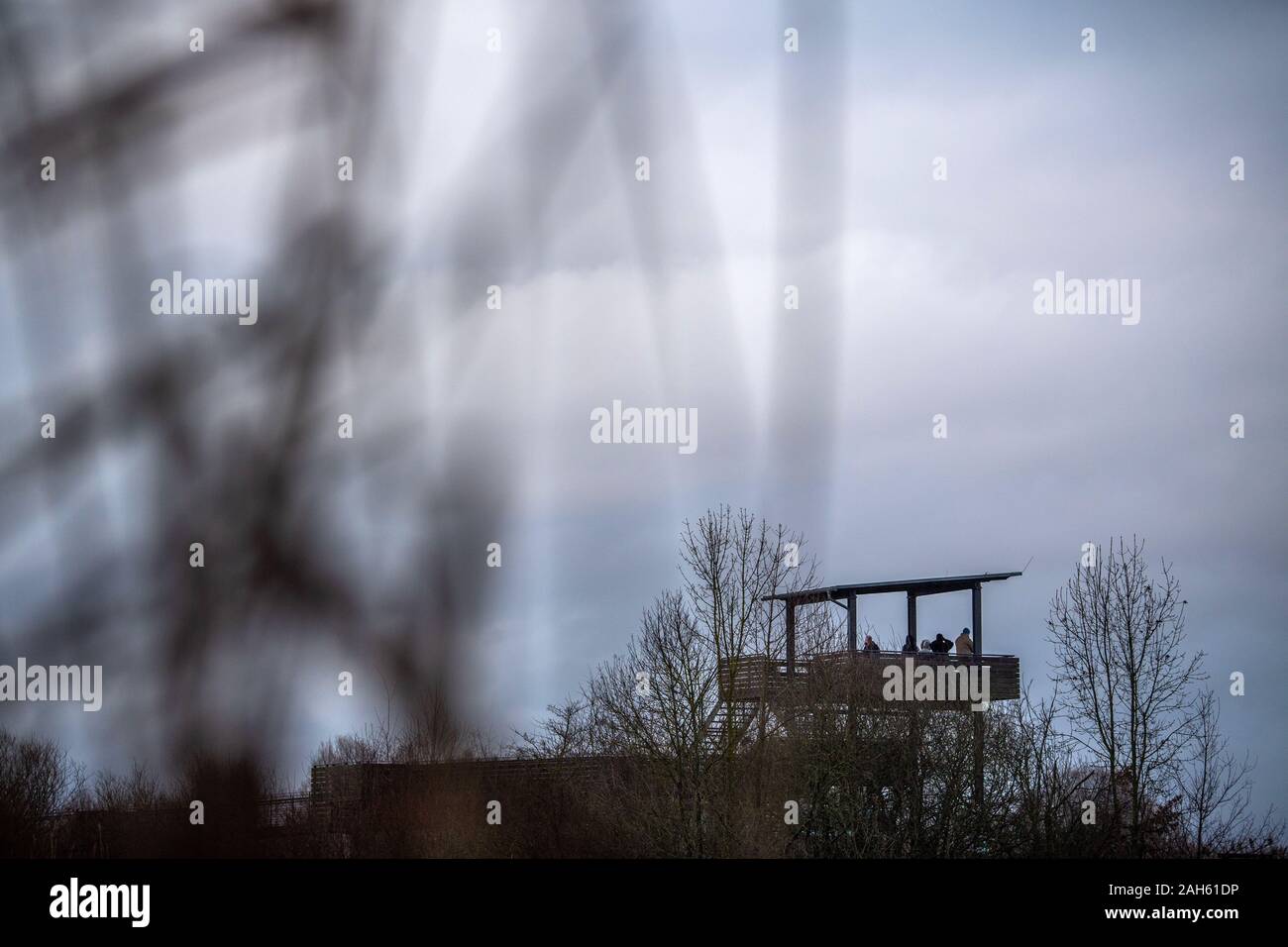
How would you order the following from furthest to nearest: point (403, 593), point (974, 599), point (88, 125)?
point (974, 599) < point (88, 125) < point (403, 593)

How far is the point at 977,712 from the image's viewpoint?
28781mm

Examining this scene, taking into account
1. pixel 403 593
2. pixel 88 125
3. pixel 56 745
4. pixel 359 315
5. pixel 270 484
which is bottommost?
pixel 56 745

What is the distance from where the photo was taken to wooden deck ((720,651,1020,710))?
26.7 metres

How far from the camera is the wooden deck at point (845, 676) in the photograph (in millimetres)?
26656

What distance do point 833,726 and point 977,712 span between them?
3.33 metres

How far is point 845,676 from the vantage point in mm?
28203
